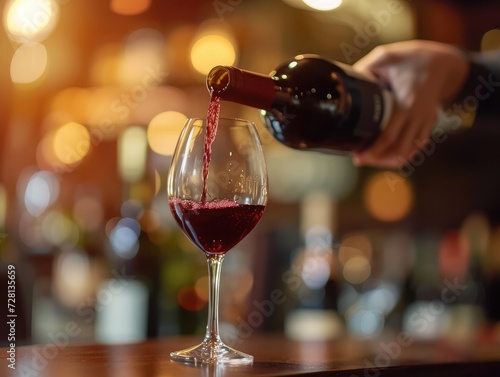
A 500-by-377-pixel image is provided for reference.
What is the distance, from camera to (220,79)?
1080 mm

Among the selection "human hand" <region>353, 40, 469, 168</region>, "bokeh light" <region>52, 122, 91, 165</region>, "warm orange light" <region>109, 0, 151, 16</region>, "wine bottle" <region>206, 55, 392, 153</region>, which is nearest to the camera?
"wine bottle" <region>206, 55, 392, 153</region>

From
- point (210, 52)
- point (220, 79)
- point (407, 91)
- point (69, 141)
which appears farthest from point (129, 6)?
Answer: point (220, 79)

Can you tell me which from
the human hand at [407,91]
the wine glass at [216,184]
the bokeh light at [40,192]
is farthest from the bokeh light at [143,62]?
the wine glass at [216,184]

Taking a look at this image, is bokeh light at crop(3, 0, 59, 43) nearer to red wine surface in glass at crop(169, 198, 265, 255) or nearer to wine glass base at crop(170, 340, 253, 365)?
red wine surface in glass at crop(169, 198, 265, 255)

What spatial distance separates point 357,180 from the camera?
12.0 feet

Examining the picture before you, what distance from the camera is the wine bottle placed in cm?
133

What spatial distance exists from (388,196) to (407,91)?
6.92 feet

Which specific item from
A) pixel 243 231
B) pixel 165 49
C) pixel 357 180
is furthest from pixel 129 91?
pixel 243 231

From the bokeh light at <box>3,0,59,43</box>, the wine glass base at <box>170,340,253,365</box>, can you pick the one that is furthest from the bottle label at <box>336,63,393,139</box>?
the bokeh light at <box>3,0,59,43</box>

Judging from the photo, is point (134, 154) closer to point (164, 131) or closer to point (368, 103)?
point (164, 131)

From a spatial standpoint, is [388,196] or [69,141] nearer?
[388,196]

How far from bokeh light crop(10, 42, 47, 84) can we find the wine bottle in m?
2.83

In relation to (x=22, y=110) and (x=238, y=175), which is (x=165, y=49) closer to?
(x=22, y=110)

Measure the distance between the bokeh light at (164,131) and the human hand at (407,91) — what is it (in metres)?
2.29
